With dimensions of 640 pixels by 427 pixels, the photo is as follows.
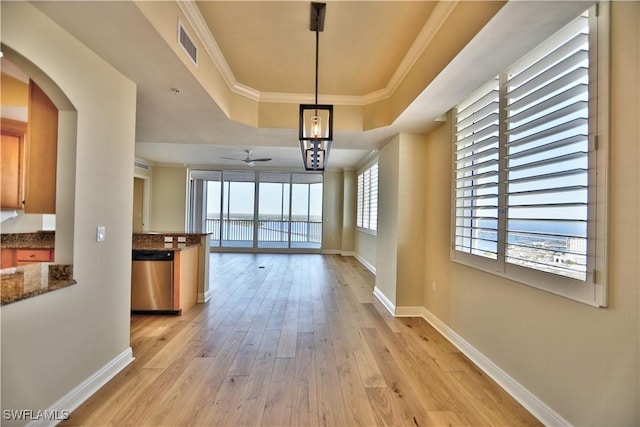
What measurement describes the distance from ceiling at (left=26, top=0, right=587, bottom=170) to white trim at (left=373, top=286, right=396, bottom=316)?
2327mm

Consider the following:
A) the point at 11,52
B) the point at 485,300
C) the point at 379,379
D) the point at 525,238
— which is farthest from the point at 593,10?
the point at 11,52

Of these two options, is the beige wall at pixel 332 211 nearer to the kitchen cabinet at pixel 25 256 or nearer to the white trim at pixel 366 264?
the white trim at pixel 366 264

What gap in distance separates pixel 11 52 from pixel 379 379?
3.18 meters

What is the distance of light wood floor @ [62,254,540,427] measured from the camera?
1.92m

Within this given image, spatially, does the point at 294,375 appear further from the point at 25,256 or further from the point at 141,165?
the point at 141,165

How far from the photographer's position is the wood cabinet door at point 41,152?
203 cm

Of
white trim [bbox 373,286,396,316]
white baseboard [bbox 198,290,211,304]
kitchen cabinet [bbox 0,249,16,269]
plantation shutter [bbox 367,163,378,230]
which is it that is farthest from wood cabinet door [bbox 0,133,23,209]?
plantation shutter [bbox 367,163,378,230]

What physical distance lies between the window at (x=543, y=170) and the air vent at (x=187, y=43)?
252 cm

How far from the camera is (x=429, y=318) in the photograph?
372 centimetres

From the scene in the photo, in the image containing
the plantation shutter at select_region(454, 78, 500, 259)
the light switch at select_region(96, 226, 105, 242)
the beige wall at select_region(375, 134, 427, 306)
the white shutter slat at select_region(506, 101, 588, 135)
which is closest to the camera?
the white shutter slat at select_region(506, 101, 588, 135)

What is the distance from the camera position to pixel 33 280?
181 cm

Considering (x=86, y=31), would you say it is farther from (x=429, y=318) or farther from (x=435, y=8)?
(x=429, y=318)

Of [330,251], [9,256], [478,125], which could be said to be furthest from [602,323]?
[330,251]

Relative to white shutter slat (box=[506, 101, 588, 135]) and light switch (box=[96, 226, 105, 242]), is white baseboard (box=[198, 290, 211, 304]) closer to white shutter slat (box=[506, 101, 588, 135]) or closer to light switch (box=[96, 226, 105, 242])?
light switch (box=[96, 226, 105, 242])
